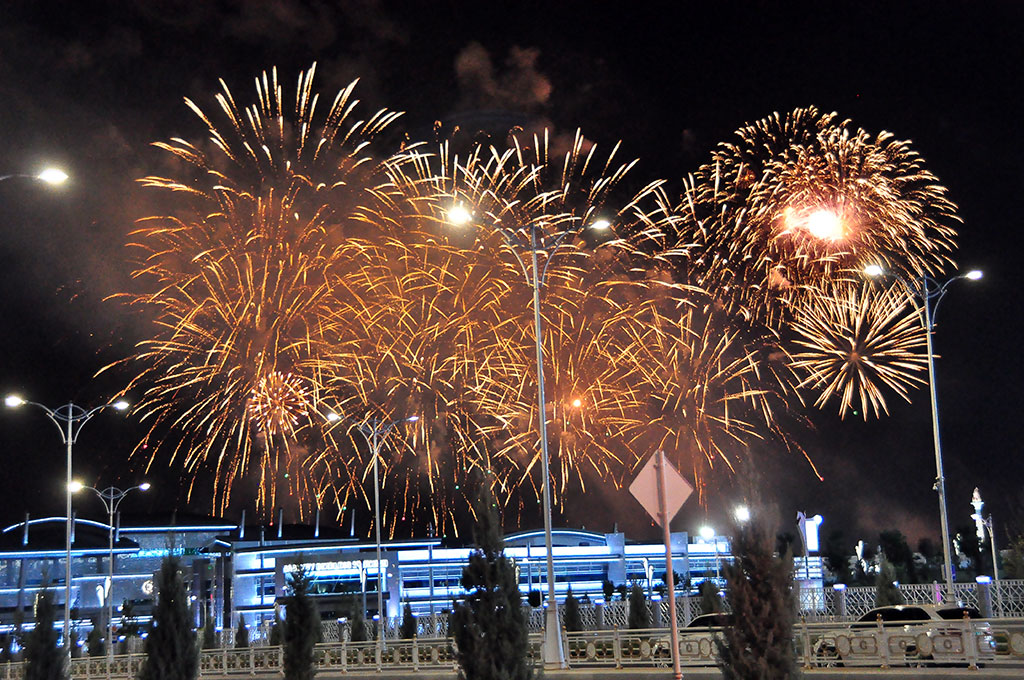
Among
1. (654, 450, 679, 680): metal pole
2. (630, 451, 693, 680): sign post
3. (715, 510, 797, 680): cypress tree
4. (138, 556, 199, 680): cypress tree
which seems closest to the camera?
(654, 450, 679, 680): metal pole

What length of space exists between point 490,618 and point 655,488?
4.60 metres

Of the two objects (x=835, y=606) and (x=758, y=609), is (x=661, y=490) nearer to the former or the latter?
(x=758, y=609)

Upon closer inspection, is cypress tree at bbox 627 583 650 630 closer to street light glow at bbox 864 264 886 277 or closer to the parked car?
the parked car

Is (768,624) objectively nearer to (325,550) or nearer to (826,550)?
(826,550)

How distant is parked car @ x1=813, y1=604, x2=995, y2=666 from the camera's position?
2048 centimetres

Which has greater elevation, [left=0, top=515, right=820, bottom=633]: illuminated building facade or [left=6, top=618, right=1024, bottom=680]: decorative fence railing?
[left=0, top=515, right=820, bottom=633]: illuminated building facade

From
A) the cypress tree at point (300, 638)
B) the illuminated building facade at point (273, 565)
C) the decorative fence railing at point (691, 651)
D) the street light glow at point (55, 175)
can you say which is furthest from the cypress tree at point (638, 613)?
the illuminated building facade at point (273, 565)

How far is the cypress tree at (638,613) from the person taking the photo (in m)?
35.5

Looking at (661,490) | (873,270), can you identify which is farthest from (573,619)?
(661,490)

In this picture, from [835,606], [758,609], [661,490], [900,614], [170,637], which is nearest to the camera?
[661,490]

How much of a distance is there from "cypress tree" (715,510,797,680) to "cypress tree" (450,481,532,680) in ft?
12.4

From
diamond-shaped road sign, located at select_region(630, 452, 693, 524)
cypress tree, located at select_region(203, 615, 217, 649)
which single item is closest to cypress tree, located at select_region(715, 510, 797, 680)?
diamond-shaped road sign, located at select_region(630, 452, 693, 524)

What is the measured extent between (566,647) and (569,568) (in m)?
75.8

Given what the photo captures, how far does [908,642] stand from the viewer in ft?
72.8
